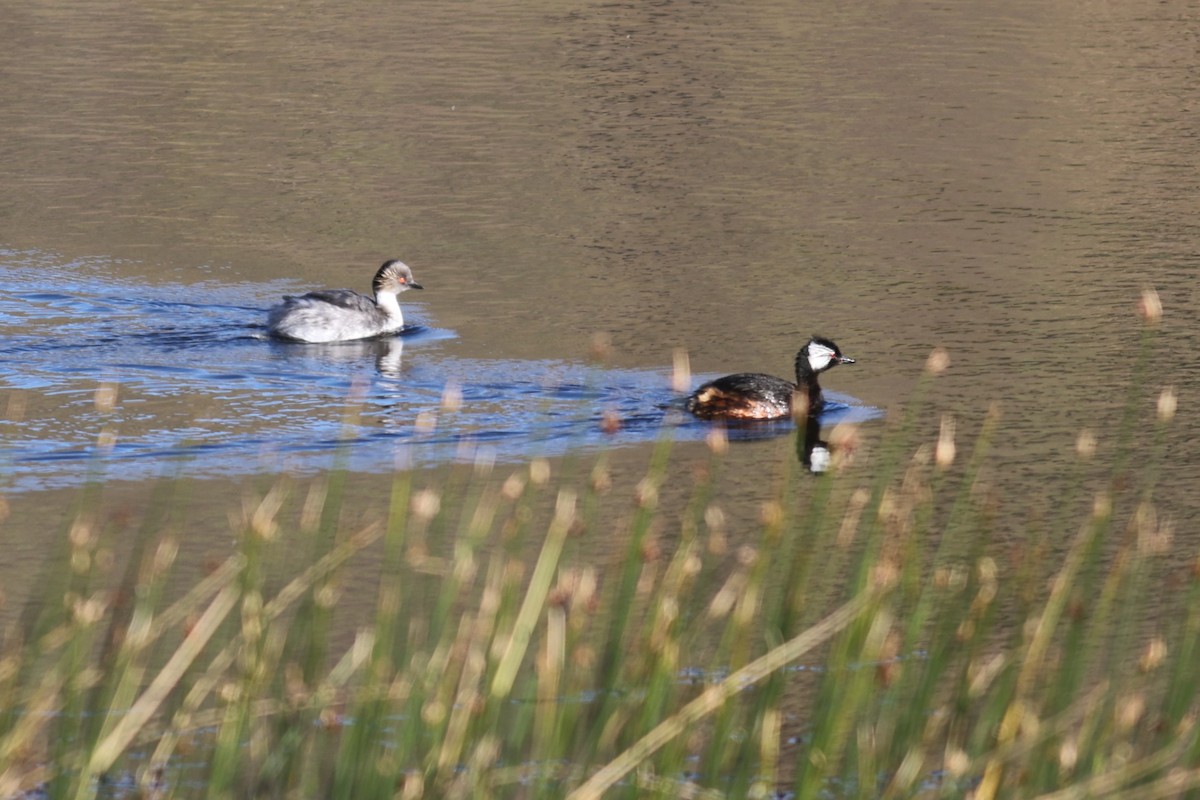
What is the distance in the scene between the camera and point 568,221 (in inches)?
857

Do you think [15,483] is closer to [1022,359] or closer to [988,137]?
[1022,359]

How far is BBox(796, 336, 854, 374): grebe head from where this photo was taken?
14633mm

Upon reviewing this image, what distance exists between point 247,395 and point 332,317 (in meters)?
2.21

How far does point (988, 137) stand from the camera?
2712 cm

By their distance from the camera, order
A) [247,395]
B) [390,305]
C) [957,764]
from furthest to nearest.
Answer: [390,305]
[247,395]
[957,764]

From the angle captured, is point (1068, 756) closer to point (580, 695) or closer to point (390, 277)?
Result: point (580, 695)

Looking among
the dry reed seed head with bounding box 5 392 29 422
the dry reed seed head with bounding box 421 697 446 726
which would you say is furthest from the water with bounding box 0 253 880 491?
the dry reed seed head with bounding box 421 697 446 726

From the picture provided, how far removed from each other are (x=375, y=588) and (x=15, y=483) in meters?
3.16

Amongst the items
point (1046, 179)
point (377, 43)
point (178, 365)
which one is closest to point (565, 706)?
point (178, 365)

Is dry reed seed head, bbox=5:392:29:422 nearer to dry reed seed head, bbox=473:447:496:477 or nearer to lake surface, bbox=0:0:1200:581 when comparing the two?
lake surface, bbox=0:0:1200:581

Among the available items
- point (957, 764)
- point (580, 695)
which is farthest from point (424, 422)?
point (957, 764)

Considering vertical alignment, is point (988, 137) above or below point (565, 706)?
above

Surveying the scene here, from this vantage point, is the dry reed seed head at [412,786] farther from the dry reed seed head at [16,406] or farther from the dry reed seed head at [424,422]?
the dry reed seed head at [16,406]

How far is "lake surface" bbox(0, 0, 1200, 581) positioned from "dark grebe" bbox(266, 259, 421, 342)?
7.9 inches
